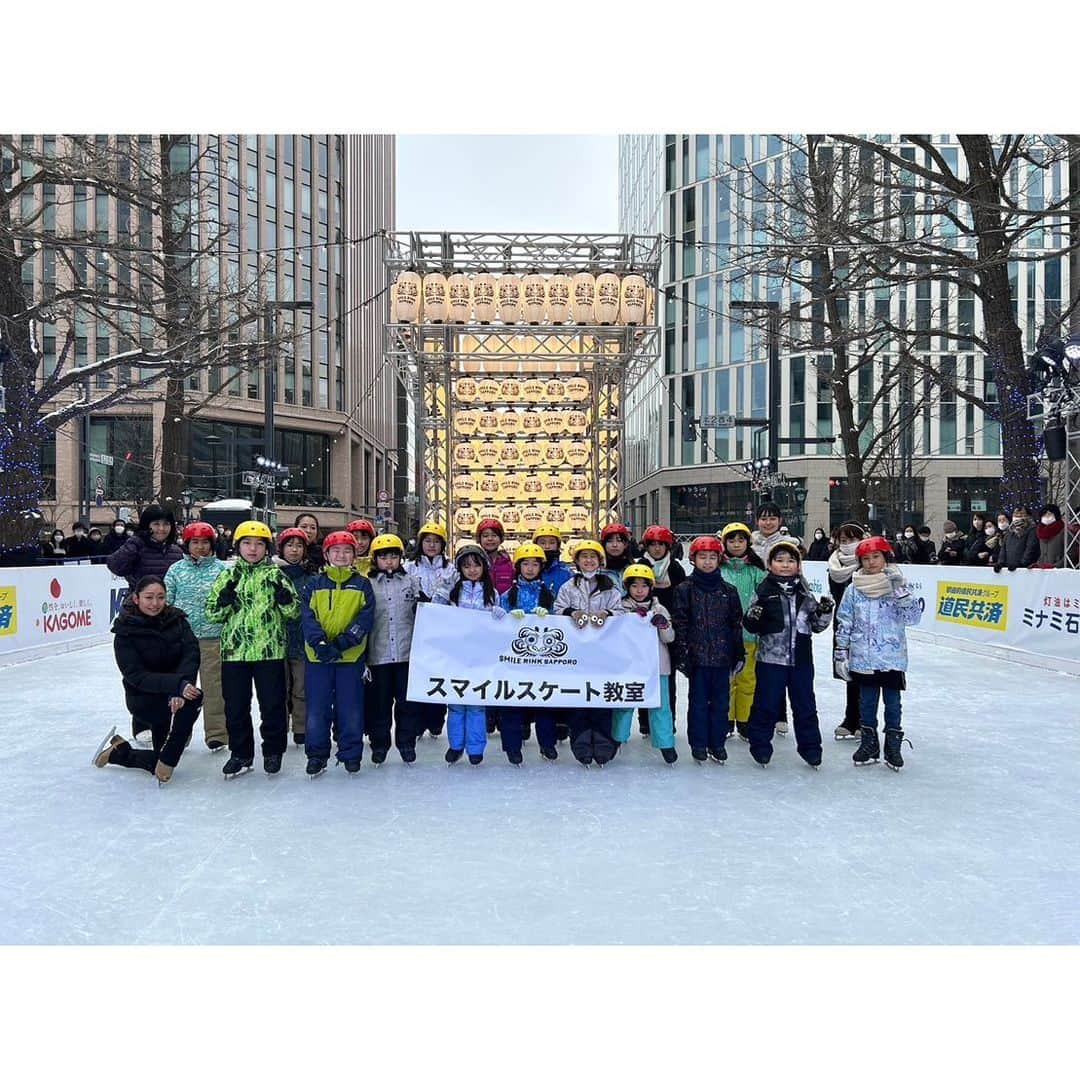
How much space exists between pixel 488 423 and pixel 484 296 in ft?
7.04

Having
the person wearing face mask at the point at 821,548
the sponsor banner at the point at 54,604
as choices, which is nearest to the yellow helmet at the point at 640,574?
the sponsor banner at the point at 54,604

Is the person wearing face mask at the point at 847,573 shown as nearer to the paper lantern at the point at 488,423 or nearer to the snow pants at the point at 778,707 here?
the snow pants at the point at 778,707

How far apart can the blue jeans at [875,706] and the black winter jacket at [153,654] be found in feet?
13.6

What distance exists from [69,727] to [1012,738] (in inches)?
279

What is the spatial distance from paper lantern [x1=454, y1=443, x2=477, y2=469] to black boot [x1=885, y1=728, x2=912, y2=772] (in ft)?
32.1

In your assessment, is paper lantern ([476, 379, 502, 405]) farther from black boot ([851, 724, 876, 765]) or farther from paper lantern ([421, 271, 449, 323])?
black boot ([851, 724, 876, 765])

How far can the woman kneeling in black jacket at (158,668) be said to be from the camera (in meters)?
5.27

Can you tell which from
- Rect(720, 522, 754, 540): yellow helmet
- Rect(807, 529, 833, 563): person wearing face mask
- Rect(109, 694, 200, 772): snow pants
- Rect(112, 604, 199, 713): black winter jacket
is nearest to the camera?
Rect(112, 604, 199, 713): black winter jacket

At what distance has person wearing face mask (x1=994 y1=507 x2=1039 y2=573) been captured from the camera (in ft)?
36.9

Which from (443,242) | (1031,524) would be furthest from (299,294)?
(1031,524)

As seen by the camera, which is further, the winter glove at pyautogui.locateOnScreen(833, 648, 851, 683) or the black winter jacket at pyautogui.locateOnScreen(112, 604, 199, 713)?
the winter glove at pyautogui.locateOnScreen(833, 648, 851, 683)

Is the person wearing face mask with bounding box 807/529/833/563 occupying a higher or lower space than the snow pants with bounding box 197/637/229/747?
higher

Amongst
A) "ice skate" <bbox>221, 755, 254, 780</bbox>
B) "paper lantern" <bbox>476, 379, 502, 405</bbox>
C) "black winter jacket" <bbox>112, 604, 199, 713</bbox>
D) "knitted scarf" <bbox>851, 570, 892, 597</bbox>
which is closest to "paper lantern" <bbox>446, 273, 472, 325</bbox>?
"paper lantern" <bbox>476, 379, 502, 405</bbox>

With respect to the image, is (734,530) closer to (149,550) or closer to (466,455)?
(149,550)
